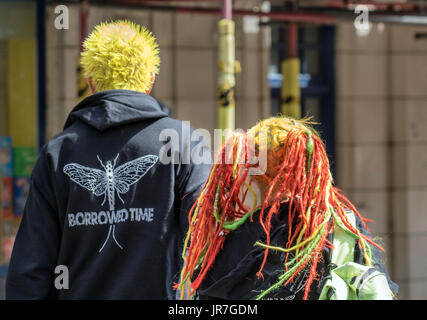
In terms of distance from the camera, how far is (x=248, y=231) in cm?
193

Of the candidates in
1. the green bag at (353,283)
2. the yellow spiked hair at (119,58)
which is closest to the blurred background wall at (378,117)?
the yellow spiked hair at (119,58)

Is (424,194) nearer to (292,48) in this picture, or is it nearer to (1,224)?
(292,48)

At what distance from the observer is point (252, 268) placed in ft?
6.12

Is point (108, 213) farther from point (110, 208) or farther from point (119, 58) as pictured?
point (119, 58)

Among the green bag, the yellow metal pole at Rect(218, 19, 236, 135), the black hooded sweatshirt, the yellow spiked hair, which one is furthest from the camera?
the yellow metal pole at Rect(218, 19, 236, 135)

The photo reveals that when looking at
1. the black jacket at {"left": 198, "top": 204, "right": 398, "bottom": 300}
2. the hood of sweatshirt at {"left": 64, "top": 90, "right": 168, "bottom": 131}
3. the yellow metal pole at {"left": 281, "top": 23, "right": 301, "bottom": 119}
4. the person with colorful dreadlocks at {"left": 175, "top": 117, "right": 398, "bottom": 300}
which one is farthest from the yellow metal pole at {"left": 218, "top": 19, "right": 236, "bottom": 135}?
the black jacket at {"left": 198, "top": 204, "right": 398, "bottom": 300}

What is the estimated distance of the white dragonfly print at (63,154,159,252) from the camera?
2.38 m

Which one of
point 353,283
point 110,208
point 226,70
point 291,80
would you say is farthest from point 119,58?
point 291,80

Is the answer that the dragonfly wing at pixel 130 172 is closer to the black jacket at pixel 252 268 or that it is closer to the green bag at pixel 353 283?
the black jacket at pixel 252 268

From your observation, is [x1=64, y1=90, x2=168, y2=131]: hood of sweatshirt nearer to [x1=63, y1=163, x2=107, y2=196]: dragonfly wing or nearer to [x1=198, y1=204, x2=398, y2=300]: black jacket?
[x1=63, y1=163, x2=107, y2=196]: dragonfly wing

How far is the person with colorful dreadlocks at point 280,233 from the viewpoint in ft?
5.97

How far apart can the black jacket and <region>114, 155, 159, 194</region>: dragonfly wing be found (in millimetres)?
563

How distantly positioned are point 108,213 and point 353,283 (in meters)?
1.01
